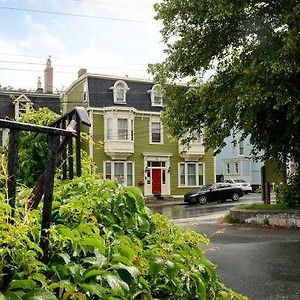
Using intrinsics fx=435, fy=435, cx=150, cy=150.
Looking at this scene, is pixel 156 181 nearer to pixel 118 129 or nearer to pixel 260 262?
pixel 118 129

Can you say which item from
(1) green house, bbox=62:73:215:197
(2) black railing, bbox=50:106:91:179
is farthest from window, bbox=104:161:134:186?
(2) black railing, bbox=50:106:91:179

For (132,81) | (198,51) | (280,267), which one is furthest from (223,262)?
(132,81)

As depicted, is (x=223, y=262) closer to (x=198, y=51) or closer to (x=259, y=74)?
(x=259, y=74)

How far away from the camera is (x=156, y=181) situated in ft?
124

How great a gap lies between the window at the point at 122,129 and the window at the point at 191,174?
6.32 meters

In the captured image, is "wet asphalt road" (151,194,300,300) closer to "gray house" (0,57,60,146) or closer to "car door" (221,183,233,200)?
"car door" (221,183,233,200)

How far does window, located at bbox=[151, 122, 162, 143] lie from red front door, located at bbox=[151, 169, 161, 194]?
266 centimetres

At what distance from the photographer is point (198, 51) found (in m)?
18.0

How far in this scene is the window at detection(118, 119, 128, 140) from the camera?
3591 cm

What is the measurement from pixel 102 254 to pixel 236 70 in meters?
14.6

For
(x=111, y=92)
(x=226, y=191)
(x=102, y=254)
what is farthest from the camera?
(x=111, y=92)

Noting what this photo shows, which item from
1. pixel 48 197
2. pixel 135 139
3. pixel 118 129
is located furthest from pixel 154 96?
pixel 48 197

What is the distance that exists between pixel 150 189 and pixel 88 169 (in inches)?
1301

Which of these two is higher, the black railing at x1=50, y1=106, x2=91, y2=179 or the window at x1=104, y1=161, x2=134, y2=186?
the window at x1=104, y1=161, x2=134, y2=186
